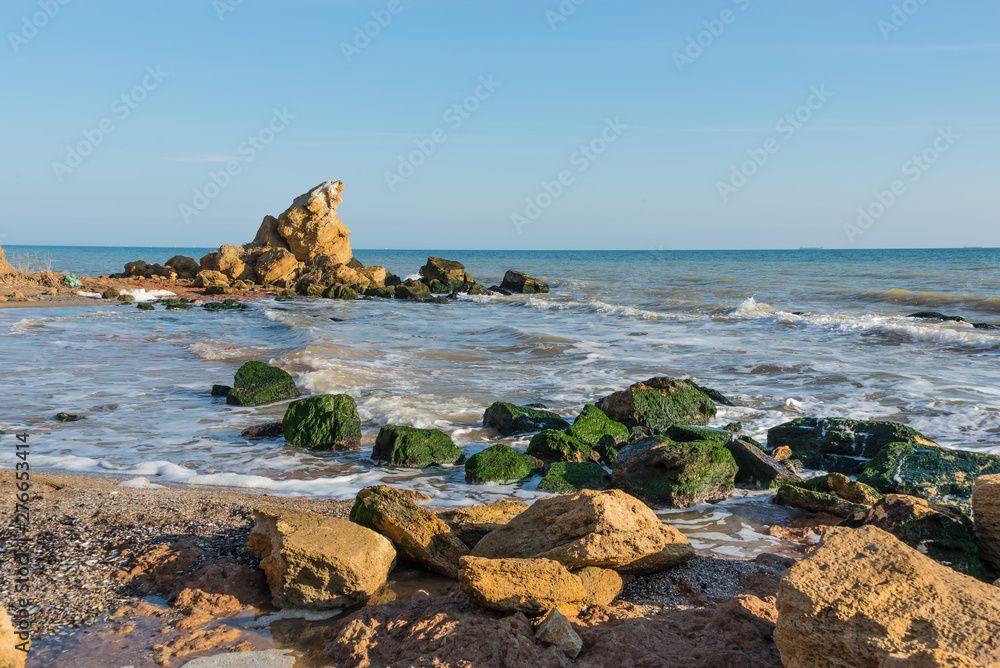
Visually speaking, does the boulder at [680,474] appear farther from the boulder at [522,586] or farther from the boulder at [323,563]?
the boulder at [323,563]

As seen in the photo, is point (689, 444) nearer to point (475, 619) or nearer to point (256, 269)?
point (475, 619)

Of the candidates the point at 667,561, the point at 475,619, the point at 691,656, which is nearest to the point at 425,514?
the point at 475,619

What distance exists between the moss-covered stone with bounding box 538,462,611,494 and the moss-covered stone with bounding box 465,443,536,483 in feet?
0.82

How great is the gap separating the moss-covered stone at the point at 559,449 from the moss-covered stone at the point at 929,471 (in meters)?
2.41

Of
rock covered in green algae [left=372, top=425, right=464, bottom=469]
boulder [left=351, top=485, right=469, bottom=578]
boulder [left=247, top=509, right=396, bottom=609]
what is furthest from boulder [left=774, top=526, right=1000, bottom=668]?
rock covered in green algae [left=372, top=425, right=464, bottom=469]

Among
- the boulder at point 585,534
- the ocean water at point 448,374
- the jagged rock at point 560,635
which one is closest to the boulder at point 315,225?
the ocean water at point 448,374

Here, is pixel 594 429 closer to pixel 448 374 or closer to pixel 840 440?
pixel 840 440

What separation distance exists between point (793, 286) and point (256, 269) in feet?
86.3

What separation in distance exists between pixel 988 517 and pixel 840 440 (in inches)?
133

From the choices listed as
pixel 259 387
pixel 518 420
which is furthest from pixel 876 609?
pixel 259 387

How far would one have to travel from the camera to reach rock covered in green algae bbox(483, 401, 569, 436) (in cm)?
736

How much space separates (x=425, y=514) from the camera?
3941 mm

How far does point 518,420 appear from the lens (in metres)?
7.36

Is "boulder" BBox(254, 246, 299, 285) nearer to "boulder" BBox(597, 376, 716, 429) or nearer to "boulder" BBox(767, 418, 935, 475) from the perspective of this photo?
"boulder" BBox(597, 376, 716, 429)
